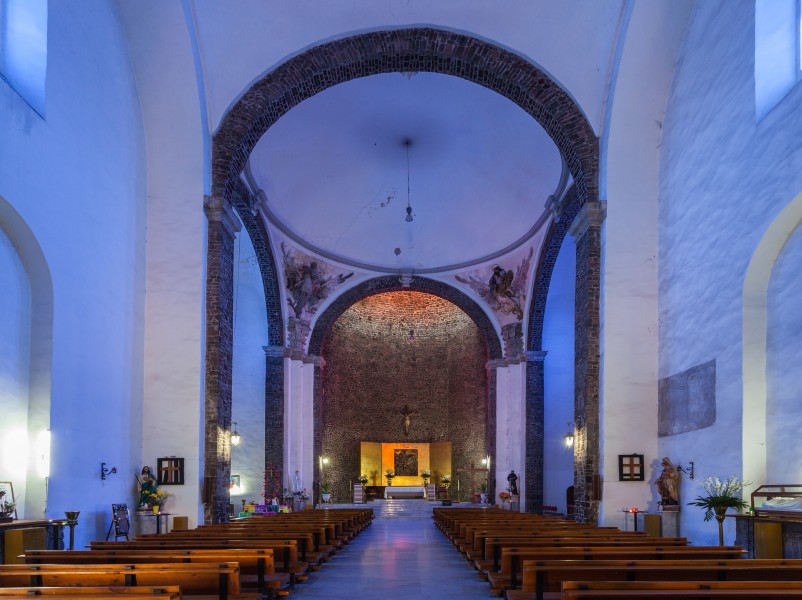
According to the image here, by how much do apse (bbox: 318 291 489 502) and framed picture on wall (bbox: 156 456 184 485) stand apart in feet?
55.4

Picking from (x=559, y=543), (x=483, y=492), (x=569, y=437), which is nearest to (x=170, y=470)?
(x=559, y=543)

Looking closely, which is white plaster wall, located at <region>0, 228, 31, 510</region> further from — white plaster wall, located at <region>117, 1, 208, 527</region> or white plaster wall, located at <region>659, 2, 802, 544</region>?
white plaster wall, located at <region>659, 2, 802, 544</region>

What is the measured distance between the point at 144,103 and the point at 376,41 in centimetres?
475

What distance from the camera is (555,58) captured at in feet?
50.9

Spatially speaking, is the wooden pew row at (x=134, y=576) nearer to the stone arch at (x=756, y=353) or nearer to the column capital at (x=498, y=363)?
the stone arch at (x=756, y=353)

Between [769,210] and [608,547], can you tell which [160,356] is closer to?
[608,547]

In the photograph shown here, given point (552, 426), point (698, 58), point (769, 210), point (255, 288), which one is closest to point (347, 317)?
A: point (255, 288)

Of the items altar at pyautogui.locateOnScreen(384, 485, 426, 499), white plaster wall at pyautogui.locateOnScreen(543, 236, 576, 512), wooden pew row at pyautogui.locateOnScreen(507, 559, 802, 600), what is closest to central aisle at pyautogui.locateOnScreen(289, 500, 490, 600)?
wooden pew row at pyautogui.locateOnScreen(507, 559, 802, 600)

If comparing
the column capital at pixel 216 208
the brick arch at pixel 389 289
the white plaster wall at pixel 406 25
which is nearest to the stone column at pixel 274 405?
the brick arch at pixel 389 289

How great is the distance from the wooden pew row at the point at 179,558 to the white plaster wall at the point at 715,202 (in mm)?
6974

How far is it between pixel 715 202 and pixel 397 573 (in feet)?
24.4

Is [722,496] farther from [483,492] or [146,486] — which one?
[483,492]

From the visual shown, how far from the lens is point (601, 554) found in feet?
24.1

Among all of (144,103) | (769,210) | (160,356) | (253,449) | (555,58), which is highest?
(555,58)
